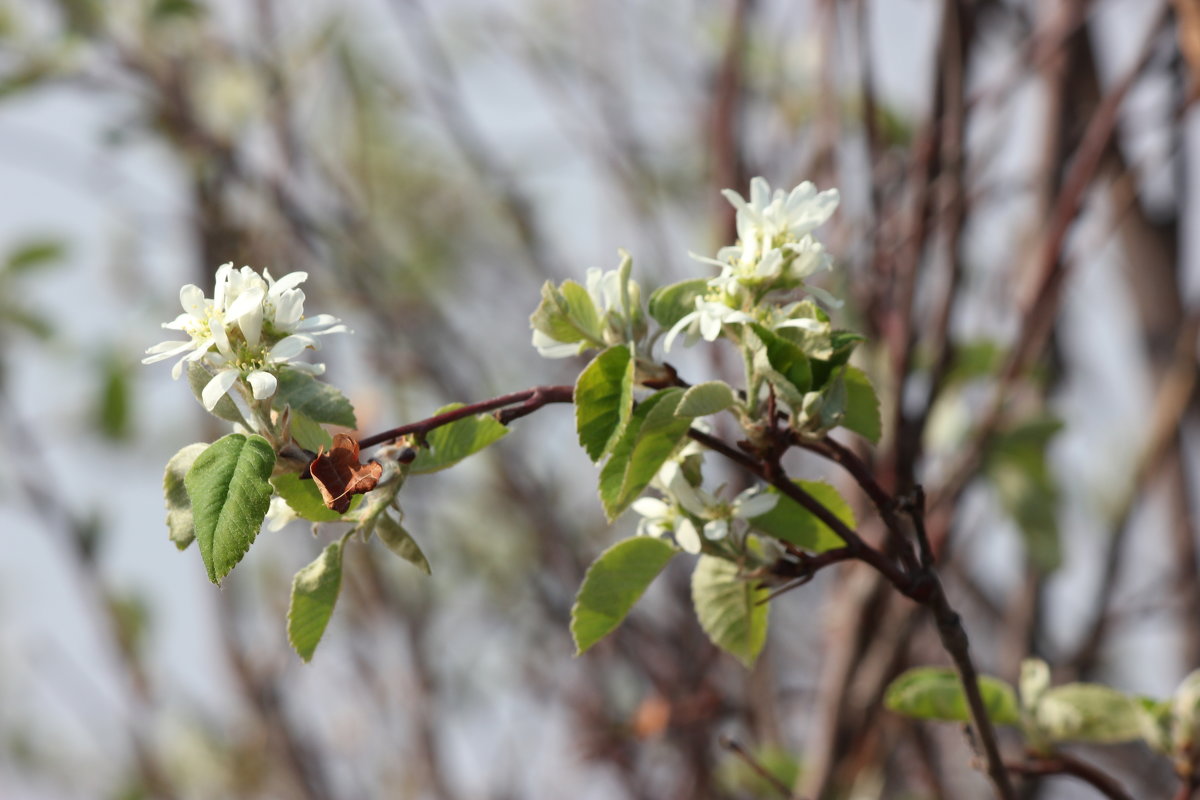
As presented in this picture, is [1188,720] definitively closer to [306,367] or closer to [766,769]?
[766,769]

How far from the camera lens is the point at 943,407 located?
4.28ft

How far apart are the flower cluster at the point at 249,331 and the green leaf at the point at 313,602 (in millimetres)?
84

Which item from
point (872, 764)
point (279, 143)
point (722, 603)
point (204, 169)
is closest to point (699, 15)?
point (279, 143)

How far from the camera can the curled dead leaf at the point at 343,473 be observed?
1.52 feet

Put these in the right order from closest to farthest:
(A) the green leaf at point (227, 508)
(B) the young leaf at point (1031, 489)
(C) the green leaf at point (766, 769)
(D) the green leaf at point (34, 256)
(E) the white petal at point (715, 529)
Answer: (A) the green leaf at point (227, 508)
(E) the white petal at point (715, 529)
(C) the green leaf at point (766, 769)
(B) the young leaf at point (1031, 489)
(D) the green leaf at point (34, 256)

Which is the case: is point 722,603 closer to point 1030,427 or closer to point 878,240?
point 1030,427

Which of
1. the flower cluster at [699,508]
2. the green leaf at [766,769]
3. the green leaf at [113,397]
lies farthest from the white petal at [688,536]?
the green leaf at [113,397]

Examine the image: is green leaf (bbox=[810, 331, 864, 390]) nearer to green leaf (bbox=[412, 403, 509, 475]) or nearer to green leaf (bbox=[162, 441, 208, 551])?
green leaf (bbox=[412, 403, 509, 475])

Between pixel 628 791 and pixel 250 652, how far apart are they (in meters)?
0.63

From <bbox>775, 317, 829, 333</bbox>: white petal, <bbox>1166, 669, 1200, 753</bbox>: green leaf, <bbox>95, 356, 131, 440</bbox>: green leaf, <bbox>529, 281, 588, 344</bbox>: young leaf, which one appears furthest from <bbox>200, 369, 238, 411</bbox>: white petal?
<bbox>95, 356, 131, 440</bbox>: green leaf

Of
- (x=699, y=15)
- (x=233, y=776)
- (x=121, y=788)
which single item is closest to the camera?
(x=699, y=15)

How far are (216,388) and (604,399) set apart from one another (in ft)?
0.53

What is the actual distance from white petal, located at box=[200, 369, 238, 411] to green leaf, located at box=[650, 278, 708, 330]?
190 millimetres

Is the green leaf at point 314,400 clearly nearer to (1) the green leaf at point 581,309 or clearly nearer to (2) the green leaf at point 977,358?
(1) the green leaf at point 581,309
